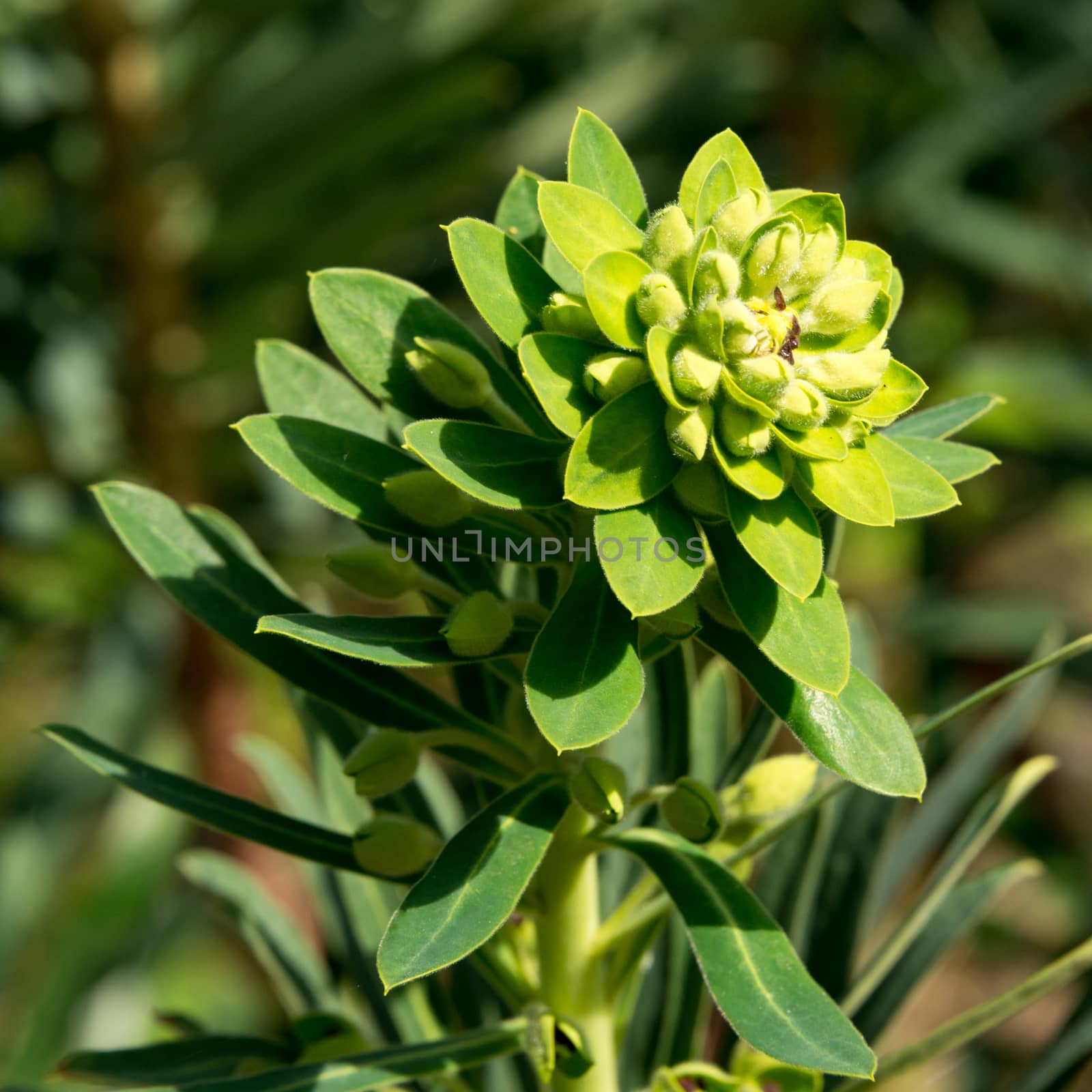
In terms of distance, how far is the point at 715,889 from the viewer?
0.73m

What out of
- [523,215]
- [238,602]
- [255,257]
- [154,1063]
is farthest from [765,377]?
[255,257]

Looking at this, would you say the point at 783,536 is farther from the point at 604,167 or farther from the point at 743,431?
the point at 604,167

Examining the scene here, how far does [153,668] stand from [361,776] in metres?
1.43

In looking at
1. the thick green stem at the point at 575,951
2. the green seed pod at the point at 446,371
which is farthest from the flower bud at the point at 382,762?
the green seed pod at the point at 446,371

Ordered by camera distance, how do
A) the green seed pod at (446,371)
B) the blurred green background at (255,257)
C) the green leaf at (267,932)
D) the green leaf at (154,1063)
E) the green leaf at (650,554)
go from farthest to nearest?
1. the blurred green background at (255,257)
2. the green leaf at (267,932)
3. the green leaf at (154,1063)
4. the green seed pod at (446,371)
5. the green leaf at (650,554)

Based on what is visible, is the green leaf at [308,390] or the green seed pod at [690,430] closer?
the green seed pod at [690,430]

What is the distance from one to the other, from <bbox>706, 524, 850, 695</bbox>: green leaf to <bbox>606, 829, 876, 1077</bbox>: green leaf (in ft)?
0.50

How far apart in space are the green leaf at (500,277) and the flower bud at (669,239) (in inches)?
2.6

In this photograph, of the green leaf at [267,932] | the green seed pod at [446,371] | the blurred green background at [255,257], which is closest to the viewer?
the green seed pod at [446,371]

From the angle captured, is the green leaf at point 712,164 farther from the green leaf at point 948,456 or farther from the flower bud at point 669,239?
the green leaf at point 948,456

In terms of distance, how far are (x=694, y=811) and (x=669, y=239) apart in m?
0.34

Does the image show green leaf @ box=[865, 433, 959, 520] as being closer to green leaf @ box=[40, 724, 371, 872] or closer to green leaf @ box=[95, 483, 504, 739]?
green leaf @ box=[95, 483, 504, 739]

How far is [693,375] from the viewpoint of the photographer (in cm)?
65

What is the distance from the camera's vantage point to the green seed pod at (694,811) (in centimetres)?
75
